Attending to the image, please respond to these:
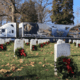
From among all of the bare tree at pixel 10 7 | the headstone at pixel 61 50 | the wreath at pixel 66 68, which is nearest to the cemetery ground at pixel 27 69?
the wreath at pixel 66 68

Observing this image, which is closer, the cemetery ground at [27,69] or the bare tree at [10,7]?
the cemetery ground at [27,69]

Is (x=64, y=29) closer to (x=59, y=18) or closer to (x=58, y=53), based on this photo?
(x=59, y=18)

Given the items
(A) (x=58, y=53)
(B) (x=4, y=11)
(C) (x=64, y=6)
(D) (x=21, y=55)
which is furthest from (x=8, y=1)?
(A) (x=58, y=53)

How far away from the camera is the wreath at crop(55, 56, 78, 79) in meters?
3.90

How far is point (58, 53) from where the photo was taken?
4469mm

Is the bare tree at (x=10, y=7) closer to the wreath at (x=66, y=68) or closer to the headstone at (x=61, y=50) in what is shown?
the headstone at (x=61, y=50)

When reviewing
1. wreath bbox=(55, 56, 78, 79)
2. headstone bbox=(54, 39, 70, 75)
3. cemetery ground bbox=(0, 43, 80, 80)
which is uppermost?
headstone bbox=(54, 39, 70, 75)

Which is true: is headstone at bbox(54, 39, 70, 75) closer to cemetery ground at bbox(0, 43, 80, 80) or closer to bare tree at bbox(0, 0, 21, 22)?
cemetery ground at bbox(0, 43, 80, 80)

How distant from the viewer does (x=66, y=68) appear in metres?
3.96

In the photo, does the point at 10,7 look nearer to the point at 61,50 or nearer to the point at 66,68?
the point at 61,50

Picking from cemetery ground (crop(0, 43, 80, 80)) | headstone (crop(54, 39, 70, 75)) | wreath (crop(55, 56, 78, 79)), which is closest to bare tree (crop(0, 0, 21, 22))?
cemetery ground (crop(0, 43, 80, 80))

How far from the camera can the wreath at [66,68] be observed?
3898mm

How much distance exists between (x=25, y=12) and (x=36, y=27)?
6036mm

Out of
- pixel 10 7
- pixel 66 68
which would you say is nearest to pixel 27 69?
pixel 66 68
